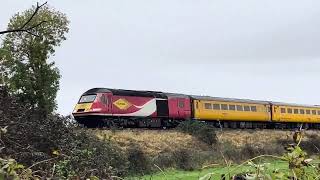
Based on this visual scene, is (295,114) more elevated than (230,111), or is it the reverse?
(230,111)

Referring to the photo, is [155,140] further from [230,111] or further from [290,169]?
[290,169]

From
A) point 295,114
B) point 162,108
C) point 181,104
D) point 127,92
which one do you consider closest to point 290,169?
point 127,92

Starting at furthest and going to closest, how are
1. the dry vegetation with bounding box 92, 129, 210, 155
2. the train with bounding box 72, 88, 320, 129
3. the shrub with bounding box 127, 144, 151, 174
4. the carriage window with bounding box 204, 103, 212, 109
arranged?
the carriage window with bounding box 204, 103, 212, 109 → the train with bounding box 72, 88, 320, 129 → the dry vegetation with bounding box 92, 129, 210, 155 → the shrub with bounding box 127, 144, 151, 174

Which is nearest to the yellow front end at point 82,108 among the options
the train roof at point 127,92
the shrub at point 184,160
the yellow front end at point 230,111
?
the train roof at point 127,92

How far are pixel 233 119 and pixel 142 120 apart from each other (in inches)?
401

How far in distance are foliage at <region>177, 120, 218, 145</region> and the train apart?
923 millimetres

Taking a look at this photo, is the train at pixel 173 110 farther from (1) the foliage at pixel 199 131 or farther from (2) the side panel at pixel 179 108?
(1) the foliage at pixel 199 131

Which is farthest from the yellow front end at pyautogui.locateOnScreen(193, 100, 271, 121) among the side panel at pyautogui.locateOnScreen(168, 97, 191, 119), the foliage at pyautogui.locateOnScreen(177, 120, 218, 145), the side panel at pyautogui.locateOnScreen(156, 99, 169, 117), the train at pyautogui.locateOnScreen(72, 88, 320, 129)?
the side panel at pyautogui.locateOnScreen(156, 99, 169, 117)

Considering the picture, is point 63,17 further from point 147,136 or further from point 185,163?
point 185,163

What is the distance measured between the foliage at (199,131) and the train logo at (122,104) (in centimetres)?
587

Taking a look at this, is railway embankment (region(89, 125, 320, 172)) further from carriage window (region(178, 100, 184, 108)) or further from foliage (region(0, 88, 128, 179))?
foliage (region(0, 88, 128, 179))

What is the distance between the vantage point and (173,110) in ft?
132

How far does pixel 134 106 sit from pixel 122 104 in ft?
3.44

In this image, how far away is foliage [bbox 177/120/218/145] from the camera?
4019cm
